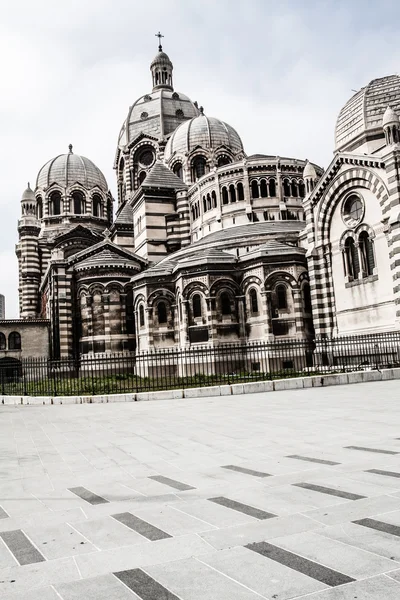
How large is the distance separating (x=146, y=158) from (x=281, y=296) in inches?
1086

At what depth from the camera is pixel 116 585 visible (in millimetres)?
3338

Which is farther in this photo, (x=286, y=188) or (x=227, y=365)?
(x=286, y=188)

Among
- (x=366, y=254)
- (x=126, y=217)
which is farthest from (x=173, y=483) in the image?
(x=126, y=217)

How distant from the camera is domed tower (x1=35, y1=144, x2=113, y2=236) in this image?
53.2 metres

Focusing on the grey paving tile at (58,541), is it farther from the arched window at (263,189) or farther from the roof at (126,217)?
the roof at (126,217)

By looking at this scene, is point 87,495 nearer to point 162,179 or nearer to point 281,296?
point 281,296

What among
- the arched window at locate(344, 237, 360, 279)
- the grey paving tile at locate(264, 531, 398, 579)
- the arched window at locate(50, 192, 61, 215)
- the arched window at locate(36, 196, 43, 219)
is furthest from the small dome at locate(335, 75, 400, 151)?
the arched window at locate(36, 196, 43, 219)

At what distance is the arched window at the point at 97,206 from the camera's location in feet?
181

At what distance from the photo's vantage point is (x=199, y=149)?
45281mm

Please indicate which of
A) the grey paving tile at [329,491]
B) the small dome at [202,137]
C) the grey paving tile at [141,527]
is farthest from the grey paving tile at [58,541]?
the small dome at [202,137]

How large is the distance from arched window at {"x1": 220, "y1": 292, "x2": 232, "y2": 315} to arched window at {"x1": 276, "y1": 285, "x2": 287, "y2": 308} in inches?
115

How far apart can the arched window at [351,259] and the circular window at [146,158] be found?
29.1m

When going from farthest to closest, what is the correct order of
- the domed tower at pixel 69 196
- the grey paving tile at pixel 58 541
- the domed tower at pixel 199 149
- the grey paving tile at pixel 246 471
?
the domed tower at pixel 69 196, the domed tower at pixel 199 149, the grey paving tile at pixel 246 471, the grey paving tile at pixel 58 541

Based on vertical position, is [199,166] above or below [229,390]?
above
